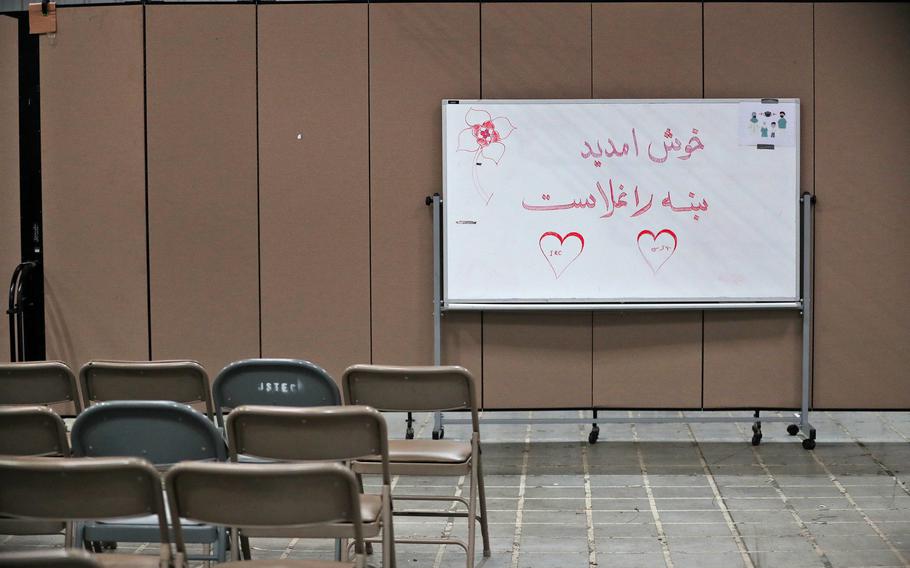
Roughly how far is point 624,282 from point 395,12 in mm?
2066

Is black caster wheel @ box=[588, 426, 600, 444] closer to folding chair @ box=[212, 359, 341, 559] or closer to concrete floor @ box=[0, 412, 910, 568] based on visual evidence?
concrete floor @ box=[0, 412, 910, 568]

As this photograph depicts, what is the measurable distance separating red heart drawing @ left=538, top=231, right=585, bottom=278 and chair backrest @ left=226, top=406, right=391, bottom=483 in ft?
9.91

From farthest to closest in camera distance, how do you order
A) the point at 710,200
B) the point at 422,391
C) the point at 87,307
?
the point at 87,307 → the point at 710,200 → the point at 422,391

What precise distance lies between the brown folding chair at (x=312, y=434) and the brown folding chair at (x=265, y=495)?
0.48 m

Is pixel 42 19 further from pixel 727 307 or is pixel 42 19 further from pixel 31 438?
pixel 727 307

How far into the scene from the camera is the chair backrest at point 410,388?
3.93 meters

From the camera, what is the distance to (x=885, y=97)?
605cm

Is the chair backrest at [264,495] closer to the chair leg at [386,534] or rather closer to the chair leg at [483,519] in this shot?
the chair leg at [386,534]

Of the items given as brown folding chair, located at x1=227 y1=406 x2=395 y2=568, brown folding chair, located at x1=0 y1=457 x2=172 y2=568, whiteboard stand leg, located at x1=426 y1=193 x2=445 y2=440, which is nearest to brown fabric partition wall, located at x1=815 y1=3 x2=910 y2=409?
whiteboard stand leg, located at x1=426 y1=193 x2=445 y2=440

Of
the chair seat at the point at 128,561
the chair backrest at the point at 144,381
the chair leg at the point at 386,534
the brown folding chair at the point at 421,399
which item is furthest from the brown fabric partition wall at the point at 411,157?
the chair seat at the point at 128,561

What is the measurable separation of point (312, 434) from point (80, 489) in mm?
762

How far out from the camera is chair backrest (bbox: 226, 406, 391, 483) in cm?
307

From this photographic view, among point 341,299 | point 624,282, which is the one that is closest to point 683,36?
point 624,282

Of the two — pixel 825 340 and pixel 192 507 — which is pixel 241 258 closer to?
pixel 825 340
